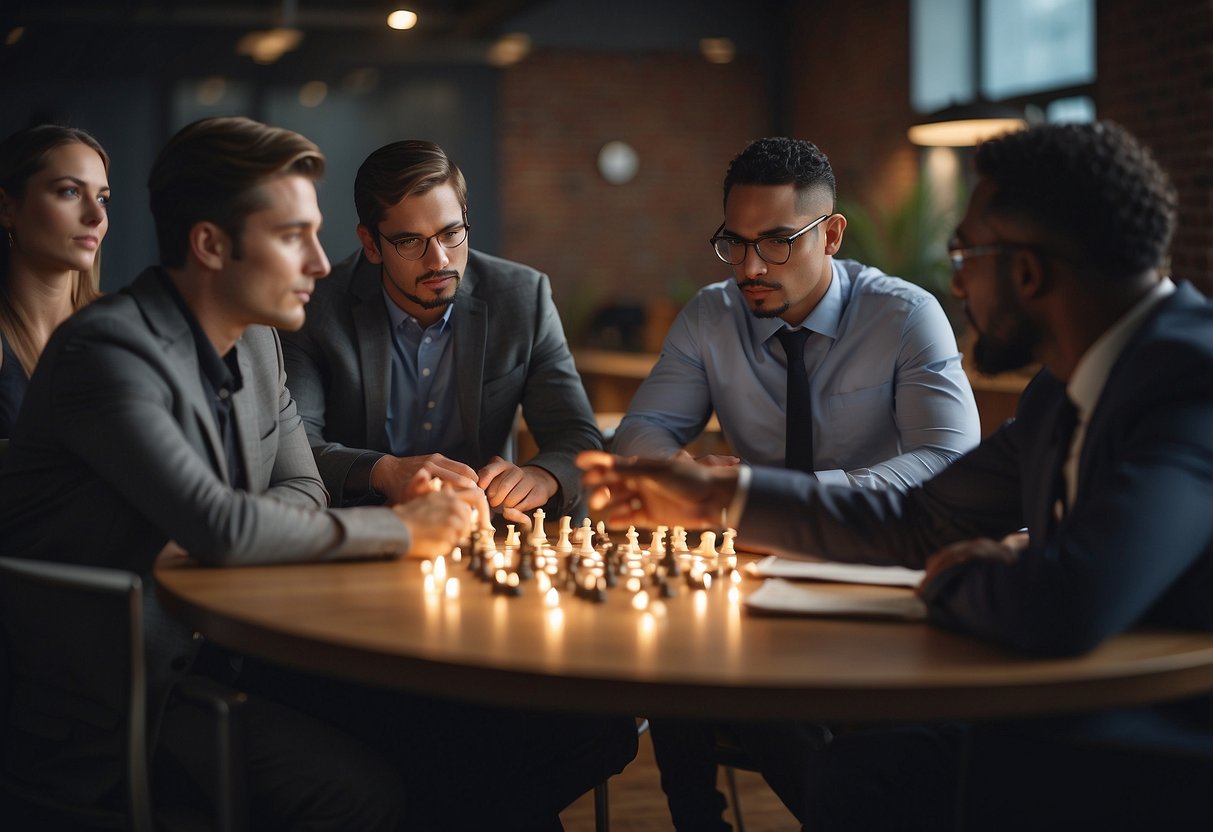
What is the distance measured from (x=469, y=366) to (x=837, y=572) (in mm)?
1332

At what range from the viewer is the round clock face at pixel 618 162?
11.3m

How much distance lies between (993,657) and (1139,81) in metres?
5.80

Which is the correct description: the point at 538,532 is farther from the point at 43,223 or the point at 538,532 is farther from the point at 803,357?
the point at 43,223

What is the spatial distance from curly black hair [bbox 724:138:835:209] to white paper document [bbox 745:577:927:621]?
4.03 feet

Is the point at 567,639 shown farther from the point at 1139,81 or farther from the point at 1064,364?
the point at 1139,81

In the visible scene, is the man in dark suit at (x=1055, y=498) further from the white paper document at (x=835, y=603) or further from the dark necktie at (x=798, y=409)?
A: the dark necktie at (x=798, y=409)

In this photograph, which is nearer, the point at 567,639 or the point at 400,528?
the point at 567,639

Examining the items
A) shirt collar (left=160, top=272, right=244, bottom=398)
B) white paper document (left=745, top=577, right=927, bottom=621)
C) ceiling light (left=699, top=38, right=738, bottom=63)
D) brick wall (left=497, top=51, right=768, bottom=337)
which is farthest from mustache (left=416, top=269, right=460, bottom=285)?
ceiling light (left=699, top=38, right=738, bottom=63)

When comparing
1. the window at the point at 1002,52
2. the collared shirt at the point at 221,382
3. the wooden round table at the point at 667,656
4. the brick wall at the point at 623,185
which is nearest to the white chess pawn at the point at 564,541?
the wooden round table at the point at 667,656

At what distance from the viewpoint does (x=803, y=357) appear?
9.21ft

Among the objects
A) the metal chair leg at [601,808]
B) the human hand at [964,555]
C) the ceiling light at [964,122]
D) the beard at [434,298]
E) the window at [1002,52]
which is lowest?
the metal chair leg at [601,808]

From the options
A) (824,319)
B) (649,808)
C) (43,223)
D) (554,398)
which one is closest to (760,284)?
(824,319)

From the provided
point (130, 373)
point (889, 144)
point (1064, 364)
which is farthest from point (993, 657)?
point (889, 144)

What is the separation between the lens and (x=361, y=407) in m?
2.93
